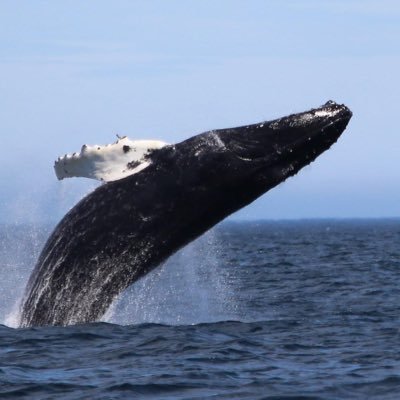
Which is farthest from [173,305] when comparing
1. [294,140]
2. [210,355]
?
[294,140]

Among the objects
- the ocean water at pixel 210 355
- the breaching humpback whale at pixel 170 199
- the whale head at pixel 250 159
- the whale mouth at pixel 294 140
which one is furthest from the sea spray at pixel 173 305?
the whale mouth at pixel 294 140

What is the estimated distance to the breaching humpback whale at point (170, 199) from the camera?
11469mm

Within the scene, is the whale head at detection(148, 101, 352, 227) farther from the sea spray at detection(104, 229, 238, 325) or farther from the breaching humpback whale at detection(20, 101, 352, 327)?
the sea spray at detection(104, 229, 238, 325)

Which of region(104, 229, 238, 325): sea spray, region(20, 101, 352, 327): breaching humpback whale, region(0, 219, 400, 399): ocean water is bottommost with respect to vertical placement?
region(0, 219, 400, 399): ocean water

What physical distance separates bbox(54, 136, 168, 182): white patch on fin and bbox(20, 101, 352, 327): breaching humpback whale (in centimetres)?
7

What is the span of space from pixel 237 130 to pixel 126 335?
2508 millimetres

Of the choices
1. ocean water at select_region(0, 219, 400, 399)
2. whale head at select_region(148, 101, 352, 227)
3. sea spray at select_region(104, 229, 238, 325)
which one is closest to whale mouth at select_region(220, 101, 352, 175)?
whale head at select_region(148, 101, 352, 227)

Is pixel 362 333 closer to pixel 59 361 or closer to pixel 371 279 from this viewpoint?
pixel 59 361

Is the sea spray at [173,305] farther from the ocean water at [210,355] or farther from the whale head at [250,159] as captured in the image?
the whale head at [250,159]

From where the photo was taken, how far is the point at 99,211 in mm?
11547

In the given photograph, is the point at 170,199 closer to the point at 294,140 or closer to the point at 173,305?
the point at 294,140

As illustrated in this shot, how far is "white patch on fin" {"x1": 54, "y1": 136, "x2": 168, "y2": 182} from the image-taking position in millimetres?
11492

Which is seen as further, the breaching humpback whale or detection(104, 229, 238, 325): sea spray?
detection(104, 229, 238, 325): sea spray

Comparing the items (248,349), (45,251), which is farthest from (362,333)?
(45,251)
